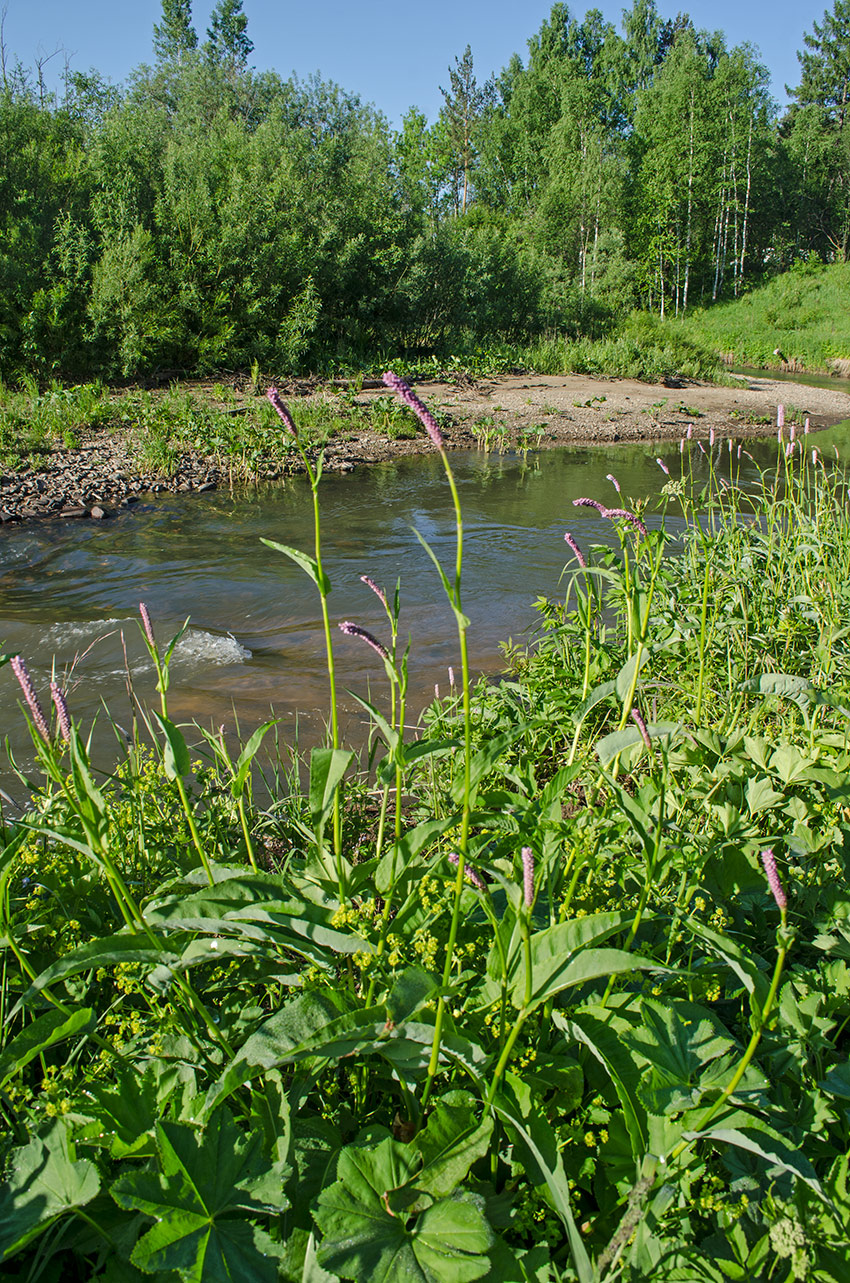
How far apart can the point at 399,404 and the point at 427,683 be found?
11.4 metres

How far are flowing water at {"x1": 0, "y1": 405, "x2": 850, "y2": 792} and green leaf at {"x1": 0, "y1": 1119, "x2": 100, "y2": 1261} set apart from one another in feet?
7.90

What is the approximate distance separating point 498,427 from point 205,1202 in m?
15.6

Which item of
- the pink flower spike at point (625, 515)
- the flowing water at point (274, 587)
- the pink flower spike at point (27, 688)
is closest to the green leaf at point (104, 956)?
the pink flower spike at point (27, 688)

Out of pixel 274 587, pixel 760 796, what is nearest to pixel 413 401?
pixel 760 796

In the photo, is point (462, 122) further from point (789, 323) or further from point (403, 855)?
point (403, 855)

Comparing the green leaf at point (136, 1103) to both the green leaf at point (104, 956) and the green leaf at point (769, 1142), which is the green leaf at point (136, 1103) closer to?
the green leaf at point (104, 956)

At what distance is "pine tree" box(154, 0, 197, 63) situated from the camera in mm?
51344

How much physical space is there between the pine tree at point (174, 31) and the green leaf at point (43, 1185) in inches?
2552

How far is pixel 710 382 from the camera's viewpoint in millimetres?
23609

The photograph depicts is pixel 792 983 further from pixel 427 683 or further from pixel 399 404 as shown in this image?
pixel 399 404

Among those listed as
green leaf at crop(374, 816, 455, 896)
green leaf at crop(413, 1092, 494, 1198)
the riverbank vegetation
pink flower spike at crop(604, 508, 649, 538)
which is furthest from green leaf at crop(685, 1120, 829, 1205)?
pink flower spike at crop(604, 508, 649, 538)

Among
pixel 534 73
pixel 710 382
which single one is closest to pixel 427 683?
pixel 710 382

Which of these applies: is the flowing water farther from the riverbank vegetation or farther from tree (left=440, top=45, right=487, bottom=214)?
tree (left=440, top=45, right=487, bottom=214)

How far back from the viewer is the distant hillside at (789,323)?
30.0 metres
